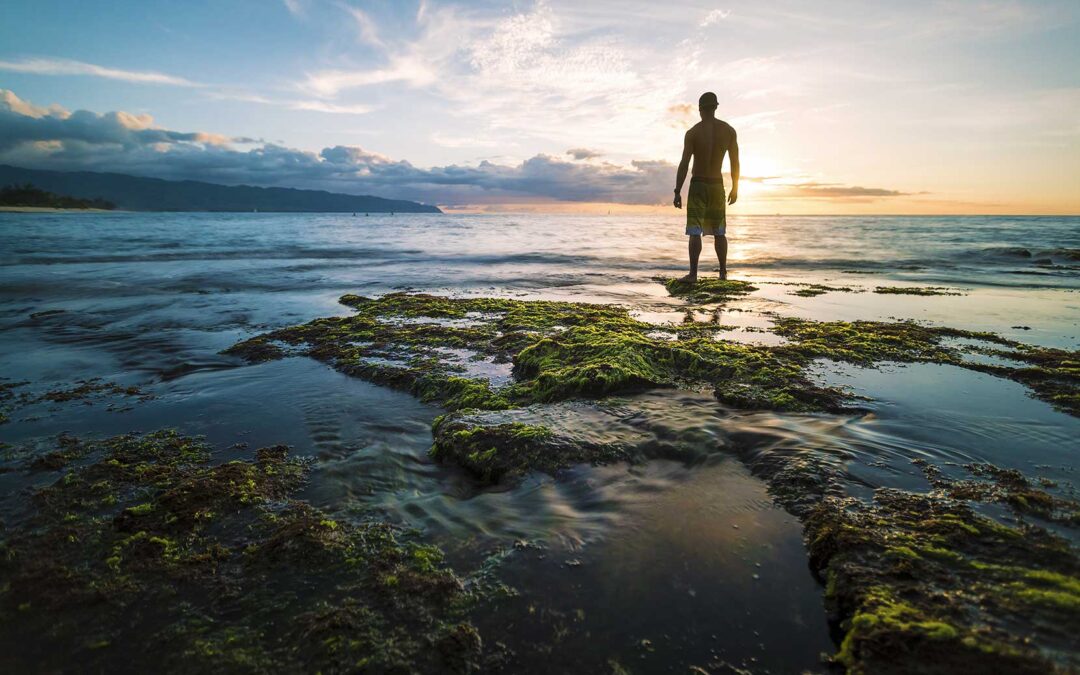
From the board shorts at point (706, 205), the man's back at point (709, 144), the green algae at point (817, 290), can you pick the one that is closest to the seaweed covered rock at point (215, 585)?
the board shorts at point (706, 205)

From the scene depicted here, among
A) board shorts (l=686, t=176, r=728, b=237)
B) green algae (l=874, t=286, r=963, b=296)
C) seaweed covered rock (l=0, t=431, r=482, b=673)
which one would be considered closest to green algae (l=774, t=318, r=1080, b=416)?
green algae (l=874, t=286, r=963, b=296)

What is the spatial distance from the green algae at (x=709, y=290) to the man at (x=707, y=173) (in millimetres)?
363

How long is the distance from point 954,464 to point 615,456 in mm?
2163

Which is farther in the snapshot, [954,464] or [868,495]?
[954,464]

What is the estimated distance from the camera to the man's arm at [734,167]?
10.9 meters

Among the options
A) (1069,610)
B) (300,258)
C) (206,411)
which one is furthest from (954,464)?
(300,258)

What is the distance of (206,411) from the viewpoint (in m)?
4.66

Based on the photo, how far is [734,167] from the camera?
11180 millimetres

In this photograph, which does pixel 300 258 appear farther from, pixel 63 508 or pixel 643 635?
pixel 643 635

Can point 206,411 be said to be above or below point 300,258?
below

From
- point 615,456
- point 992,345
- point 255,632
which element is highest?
point 992,345

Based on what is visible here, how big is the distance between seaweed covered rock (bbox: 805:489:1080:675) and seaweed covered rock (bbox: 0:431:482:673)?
5.19 ft

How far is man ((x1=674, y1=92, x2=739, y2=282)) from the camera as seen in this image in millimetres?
10688

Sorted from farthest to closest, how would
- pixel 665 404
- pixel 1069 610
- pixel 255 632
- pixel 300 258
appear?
pixel 300 258 < pixel 665 404 < pixel 255 632 < pixel 1069 610
